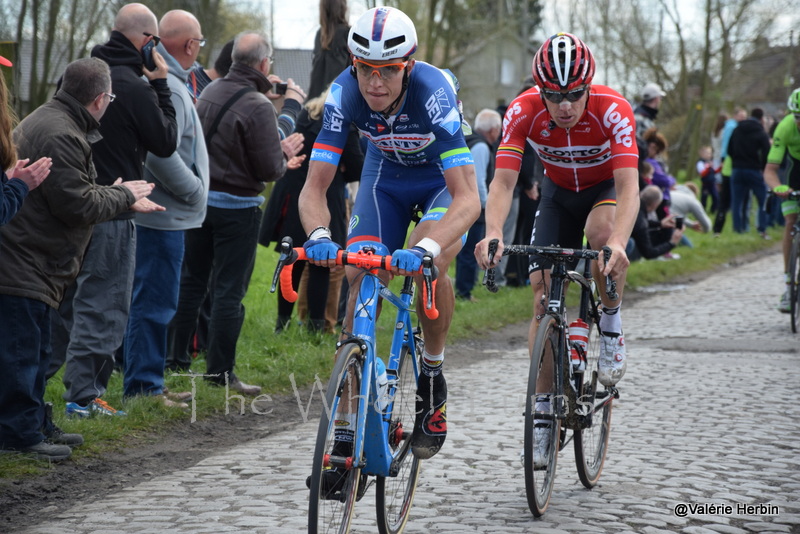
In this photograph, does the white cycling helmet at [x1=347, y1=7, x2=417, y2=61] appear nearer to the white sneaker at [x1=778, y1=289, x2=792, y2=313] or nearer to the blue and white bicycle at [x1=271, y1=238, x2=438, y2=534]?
the blue and white bicycle at [x1=271, y1=238, x2=438, y2=534]

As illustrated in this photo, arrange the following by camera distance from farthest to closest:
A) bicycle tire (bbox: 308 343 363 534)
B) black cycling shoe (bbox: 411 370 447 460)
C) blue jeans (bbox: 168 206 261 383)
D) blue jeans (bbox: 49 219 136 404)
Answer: blue jeans (bbox: 168 206 261 383), blue jeans (bbox: 49 219 136 404), black cycling shoe (bbox: 411 370 447 460), bicycle tire (bbox: 308 343 363 534)

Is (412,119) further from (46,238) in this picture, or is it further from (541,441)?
(46,238)

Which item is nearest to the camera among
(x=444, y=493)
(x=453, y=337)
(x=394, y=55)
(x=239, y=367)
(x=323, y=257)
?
(x=323, y=257)

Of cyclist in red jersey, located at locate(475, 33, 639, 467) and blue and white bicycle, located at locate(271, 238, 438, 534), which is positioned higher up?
cyclist in red jersey, located at locate(475, 33, 639, 467)

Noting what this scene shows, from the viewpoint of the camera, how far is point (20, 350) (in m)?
5.56

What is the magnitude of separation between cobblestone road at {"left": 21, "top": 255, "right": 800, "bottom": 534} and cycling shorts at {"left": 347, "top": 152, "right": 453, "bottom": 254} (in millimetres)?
1453

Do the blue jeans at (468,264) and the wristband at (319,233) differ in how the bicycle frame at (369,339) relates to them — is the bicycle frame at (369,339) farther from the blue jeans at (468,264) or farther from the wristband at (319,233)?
the blue jeans at (468,264)

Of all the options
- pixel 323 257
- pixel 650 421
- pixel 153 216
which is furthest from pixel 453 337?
pixel 323 257

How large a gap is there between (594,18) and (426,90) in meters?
42.8

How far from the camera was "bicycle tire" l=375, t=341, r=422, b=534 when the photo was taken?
453cm

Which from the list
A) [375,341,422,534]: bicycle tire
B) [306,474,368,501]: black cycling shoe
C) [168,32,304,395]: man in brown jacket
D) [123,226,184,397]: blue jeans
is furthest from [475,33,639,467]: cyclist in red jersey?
[123,226,184,397]: blue jeans

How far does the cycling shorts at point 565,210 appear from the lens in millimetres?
6105

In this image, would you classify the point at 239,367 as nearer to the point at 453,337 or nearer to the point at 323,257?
the point at 453,337

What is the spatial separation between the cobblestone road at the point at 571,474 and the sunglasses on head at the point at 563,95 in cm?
220
